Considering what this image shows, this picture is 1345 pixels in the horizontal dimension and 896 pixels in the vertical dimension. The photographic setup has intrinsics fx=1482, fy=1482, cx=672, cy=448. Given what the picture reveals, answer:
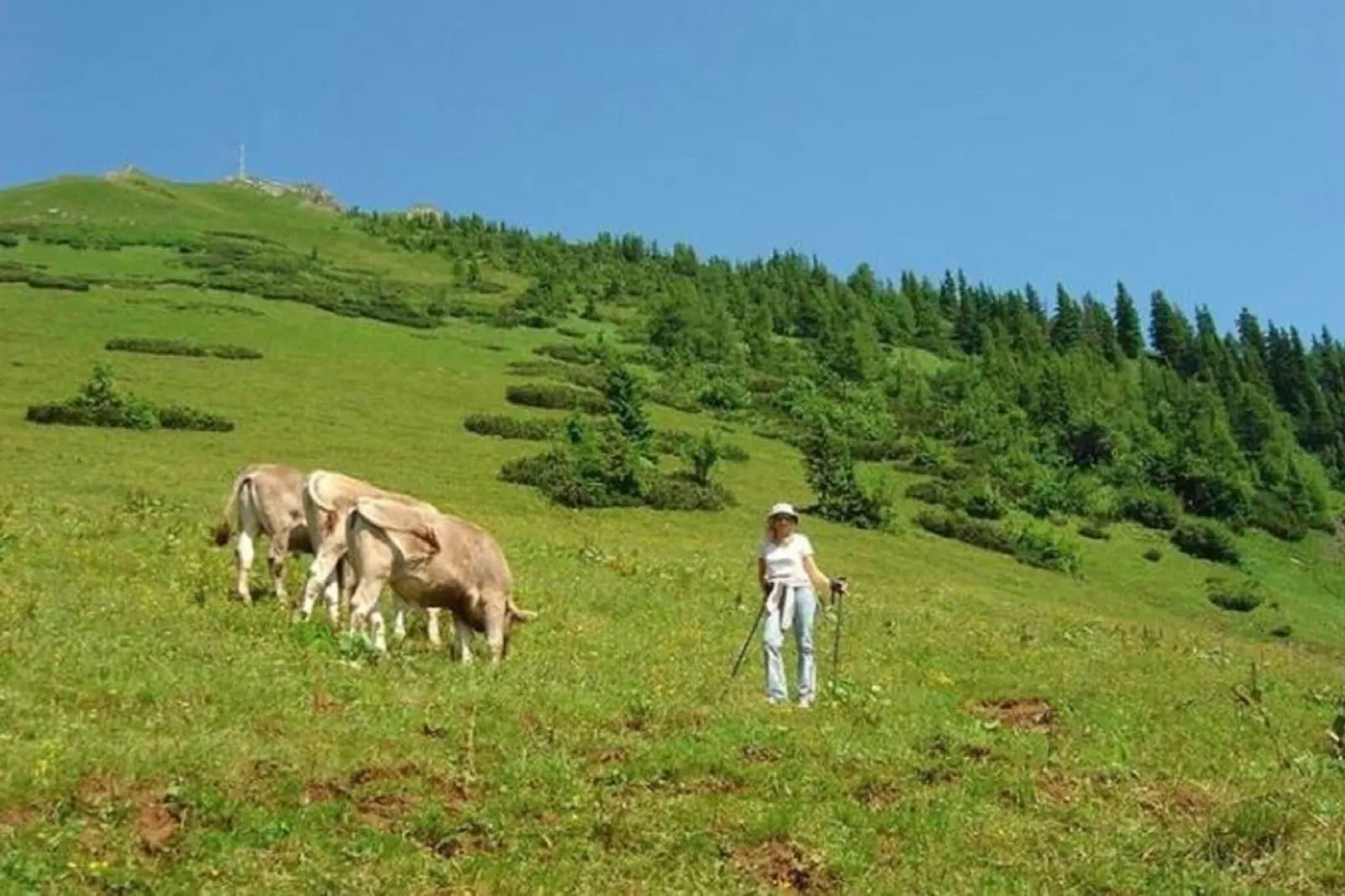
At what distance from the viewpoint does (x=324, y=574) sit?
1902 cm

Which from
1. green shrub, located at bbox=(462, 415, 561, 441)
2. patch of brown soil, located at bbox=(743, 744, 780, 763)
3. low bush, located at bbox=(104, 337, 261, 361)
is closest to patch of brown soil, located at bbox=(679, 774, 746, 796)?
patch of brown soil, located at bbox=(743, 744, 780, 763)

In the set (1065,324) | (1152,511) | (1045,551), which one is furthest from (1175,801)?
(1065,324)

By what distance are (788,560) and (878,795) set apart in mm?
5487

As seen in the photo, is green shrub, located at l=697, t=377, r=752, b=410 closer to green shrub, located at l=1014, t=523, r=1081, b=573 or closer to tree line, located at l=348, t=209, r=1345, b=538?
tree line, located at l=348, t=209, r=1345, b=538

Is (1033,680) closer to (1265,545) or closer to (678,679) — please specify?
(678,679)

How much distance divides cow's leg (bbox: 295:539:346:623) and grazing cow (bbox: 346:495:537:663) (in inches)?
27.8

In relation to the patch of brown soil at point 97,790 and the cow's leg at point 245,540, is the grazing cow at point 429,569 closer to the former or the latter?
the cow's leg at point 245,540

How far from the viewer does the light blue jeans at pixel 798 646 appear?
16.8 meters

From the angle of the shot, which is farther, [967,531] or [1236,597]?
[967,531]

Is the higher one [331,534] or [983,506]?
[331,534]

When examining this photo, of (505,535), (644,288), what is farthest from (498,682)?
(644,288)

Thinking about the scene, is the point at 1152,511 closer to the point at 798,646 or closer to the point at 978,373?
the point at 978,373

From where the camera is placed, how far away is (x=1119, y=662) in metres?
26.4

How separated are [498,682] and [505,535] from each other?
20834 mm
